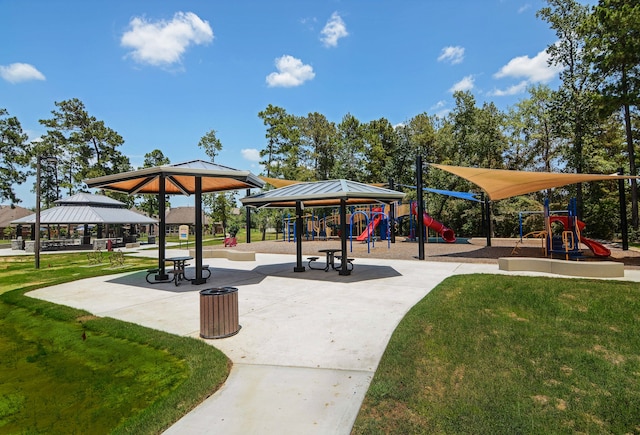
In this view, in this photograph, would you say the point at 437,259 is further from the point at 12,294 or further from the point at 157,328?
the point at 12,294

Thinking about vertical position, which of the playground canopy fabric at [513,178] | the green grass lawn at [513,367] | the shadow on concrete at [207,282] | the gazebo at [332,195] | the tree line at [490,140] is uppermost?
the tree line at [490,140]

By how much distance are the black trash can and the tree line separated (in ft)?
55.4

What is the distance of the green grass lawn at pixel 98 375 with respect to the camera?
3270 millimetres

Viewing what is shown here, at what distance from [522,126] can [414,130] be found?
11.8 m

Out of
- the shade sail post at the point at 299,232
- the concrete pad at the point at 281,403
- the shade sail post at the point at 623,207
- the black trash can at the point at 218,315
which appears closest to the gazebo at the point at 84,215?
the shade sail post at the point at 299,232

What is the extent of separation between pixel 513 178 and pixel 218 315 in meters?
11.7

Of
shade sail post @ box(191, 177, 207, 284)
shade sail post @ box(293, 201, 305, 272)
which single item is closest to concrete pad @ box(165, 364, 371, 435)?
shade sail post @ box(191, 177, 207, 284)

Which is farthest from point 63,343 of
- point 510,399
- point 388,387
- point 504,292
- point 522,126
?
point 522,126

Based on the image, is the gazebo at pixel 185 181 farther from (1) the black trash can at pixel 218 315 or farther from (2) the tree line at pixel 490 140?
(2) the tree line at pixel 490 140

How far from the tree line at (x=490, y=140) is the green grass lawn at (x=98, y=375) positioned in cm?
1783

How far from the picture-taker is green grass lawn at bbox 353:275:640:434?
3.27m

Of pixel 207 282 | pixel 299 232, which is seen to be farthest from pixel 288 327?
pixel 299 232

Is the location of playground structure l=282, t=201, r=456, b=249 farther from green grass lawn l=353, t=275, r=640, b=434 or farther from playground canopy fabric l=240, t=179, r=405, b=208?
green grass lawn l=353, t=275, r=640, b=434

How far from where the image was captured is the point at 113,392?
3.77 m
